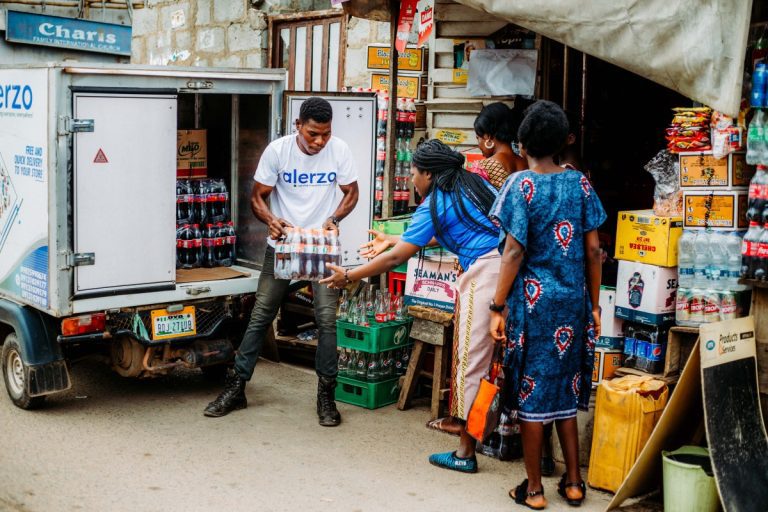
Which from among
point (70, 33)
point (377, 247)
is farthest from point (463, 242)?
point (70, 33)

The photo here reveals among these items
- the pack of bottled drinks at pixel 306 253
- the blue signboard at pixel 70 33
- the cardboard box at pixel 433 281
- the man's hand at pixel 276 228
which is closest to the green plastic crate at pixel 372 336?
the cardboard box at pixel 433 281

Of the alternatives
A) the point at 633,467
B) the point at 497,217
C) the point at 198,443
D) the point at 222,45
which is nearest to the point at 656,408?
the point at 633,467

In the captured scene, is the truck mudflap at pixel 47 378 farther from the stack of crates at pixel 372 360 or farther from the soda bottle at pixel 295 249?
A: the stack of crates at pixel 372 360

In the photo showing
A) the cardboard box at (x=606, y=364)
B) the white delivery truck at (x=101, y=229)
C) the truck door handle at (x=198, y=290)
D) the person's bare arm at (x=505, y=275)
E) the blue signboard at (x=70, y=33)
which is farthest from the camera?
the blue signboard at (x=70, y=33)

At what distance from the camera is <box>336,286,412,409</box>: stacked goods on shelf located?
664 centimetres

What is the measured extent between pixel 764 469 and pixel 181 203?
14.7ft

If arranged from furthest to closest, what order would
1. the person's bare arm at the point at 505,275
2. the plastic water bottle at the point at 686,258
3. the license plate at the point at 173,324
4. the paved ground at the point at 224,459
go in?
the license plate at the point at 173,324, the plastic water bottle at the point at 686,258, the paved ground at the point at 224,459, the person's bare arm at the point at 505,275

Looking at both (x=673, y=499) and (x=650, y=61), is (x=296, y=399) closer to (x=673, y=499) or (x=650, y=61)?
(x=673, y=499)

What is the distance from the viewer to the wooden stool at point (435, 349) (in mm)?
6473

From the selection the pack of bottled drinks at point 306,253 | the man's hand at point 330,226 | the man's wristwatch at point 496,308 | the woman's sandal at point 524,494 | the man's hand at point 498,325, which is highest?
the man's hand at point 330,226

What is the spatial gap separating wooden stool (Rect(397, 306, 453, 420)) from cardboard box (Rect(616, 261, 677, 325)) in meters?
1.26

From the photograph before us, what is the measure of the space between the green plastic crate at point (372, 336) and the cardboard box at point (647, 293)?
1667mm

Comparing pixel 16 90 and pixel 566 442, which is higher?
pixel 16 90

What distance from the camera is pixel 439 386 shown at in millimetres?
6473
